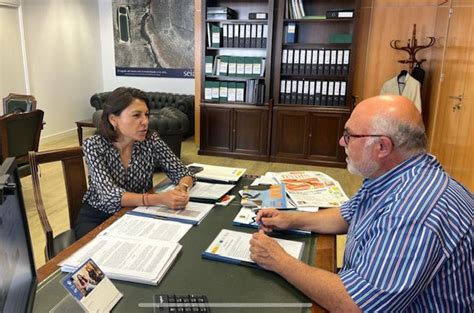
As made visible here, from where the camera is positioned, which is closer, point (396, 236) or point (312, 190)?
point (396, 236)

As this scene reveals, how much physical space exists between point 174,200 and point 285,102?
357cm

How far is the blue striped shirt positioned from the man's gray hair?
0.22ft

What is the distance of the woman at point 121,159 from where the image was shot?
1.67 m

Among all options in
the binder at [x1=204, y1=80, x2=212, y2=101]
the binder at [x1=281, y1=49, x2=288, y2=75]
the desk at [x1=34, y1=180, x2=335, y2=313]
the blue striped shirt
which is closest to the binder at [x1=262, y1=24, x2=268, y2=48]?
the binder at [x1=281, y1=49, x2=288, y2=75]

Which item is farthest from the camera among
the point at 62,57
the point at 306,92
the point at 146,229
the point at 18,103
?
the point at 62,57

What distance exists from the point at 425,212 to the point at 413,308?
0.24 metres

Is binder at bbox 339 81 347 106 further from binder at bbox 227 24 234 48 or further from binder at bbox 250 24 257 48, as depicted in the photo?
binder at bbox 227 24 234 48

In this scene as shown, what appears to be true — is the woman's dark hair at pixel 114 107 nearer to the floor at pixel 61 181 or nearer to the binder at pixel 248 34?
the floor at pixel 61 181

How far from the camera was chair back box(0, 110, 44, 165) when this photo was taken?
9.37 feet

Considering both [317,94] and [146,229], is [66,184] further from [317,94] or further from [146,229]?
[317,94]

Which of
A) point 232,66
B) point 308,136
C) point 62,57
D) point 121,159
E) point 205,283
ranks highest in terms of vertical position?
point 62,57

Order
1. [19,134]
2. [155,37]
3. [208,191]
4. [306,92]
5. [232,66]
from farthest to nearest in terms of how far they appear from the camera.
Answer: [155,37] < [232,66] < [306,92] < [19,134] < [208,191]

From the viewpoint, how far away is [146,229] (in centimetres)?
128

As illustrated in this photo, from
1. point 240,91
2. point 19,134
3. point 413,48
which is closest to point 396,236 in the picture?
point 19,134
